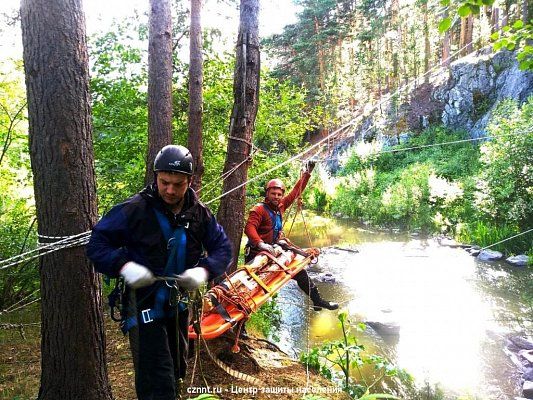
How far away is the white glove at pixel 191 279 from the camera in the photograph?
2028 mm

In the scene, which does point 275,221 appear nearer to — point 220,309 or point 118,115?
point 220,309

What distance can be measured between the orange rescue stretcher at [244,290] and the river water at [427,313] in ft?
2.95

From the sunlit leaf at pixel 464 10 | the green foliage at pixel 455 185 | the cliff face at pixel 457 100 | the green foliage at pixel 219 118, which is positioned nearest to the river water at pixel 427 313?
the green foliage at pixel 455 185

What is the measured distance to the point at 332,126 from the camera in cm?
2556

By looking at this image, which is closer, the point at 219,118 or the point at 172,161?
the point at 172,161

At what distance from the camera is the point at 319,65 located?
963 inches

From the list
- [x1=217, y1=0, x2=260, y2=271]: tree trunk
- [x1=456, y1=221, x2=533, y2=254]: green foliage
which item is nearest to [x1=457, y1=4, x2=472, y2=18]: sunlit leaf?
[x1=217, y1=0, x2=260, y2=271]: tree trunk

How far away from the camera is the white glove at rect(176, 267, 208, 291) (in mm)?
2028

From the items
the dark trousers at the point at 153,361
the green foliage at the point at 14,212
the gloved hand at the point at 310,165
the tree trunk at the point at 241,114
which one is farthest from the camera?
the gloved hand at the point at 310,165

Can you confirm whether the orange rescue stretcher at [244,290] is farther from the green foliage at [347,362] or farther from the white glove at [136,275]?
the white glove at [136,275]

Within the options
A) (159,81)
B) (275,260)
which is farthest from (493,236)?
(159,81)

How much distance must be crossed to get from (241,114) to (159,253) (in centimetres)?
242

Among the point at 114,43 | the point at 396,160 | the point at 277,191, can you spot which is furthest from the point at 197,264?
the point at 396,160

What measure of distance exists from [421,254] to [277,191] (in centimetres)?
751
